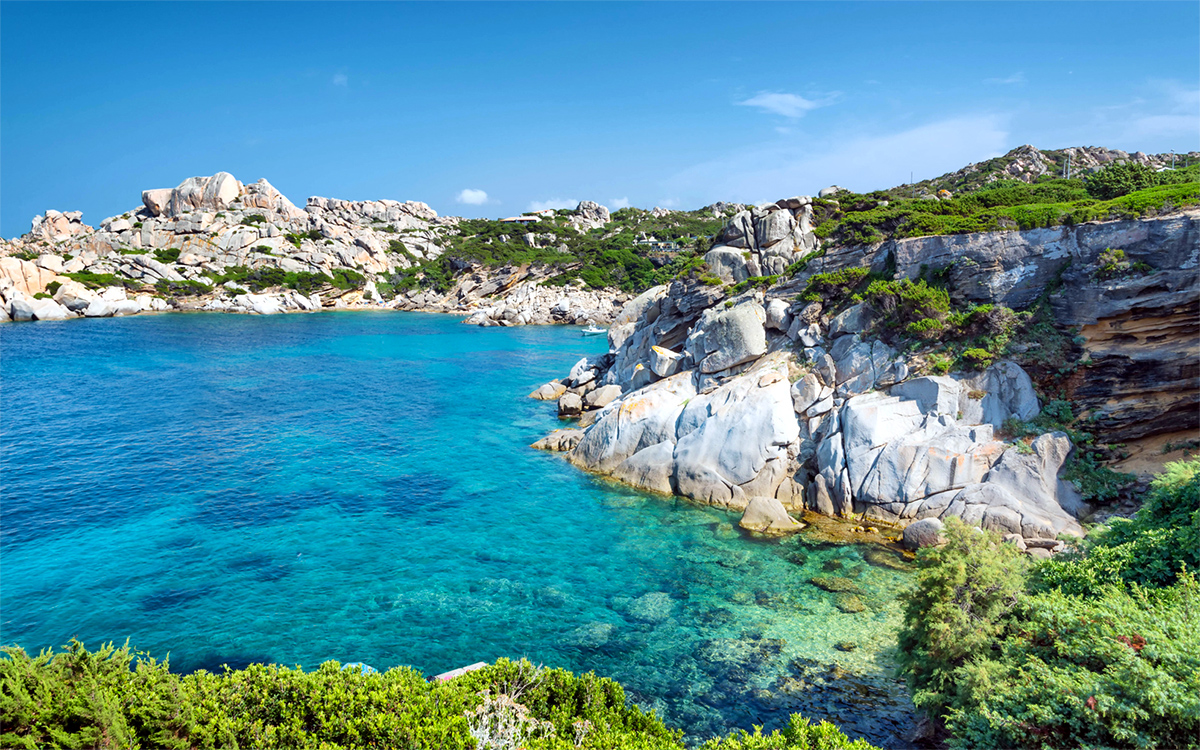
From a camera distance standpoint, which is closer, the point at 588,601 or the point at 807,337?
the point at 588,601

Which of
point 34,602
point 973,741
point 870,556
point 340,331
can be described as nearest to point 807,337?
point 870,556

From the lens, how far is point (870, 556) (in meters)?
21.6

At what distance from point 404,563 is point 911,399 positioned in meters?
21.8

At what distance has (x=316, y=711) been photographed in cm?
959

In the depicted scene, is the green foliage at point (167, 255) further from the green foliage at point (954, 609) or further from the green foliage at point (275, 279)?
the green foliage at point (954, 609)

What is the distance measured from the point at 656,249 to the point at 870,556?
378 ft

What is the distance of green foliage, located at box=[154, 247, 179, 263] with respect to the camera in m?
115

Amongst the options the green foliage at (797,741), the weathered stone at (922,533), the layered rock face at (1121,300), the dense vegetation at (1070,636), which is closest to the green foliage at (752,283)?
the layered rock face at (1121,300)

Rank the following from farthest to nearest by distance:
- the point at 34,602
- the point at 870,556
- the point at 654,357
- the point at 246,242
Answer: the point at 246,242 < the point at 654,357 < the point at 870,556 < the point at 34,602

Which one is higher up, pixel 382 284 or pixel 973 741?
pixel 382 284

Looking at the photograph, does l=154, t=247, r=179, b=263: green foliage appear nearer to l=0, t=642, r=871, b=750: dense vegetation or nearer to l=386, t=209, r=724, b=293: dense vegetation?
l=386, t=209, r=724, b=293: dense vegetation

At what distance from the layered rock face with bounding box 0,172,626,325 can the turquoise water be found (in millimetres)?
65803

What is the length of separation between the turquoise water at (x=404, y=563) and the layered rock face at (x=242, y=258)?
65803mm

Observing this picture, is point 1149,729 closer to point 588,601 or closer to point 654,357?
point 588,601
